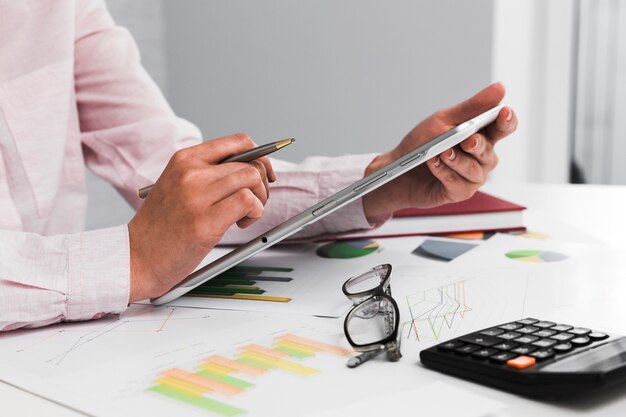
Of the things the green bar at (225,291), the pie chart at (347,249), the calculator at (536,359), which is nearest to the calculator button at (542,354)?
the calculator at (536,359)

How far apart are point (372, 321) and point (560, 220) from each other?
24.0 inches

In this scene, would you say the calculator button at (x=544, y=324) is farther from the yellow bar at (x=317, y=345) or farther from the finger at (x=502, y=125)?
the finger at (x=502, y=125)

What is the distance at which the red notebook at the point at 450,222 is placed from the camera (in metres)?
1.02

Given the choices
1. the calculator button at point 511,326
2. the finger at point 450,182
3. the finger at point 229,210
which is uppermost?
the finger at point 229,210

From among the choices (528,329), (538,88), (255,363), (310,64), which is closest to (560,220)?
(528,329)

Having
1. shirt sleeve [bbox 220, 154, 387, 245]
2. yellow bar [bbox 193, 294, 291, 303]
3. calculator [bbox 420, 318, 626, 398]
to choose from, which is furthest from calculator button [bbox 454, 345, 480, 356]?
shirt sleeve [bbox 220, 154, 387, 245]

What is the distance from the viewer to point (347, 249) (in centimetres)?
95

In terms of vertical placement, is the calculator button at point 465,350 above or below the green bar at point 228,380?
above

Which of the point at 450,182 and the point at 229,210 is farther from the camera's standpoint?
the point at 450,182

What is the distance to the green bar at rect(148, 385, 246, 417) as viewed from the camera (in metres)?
0.45

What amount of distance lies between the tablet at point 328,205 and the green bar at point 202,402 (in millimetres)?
219

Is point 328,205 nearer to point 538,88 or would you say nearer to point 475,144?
point 475,144

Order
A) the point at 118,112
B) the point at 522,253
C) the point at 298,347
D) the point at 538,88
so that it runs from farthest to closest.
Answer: the point at 538,88
the point at 118,112
the point at 522,253
the point at 298,347

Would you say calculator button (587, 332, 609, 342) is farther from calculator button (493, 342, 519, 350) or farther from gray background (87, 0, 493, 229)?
gray background (87, 0, 493, 229)
